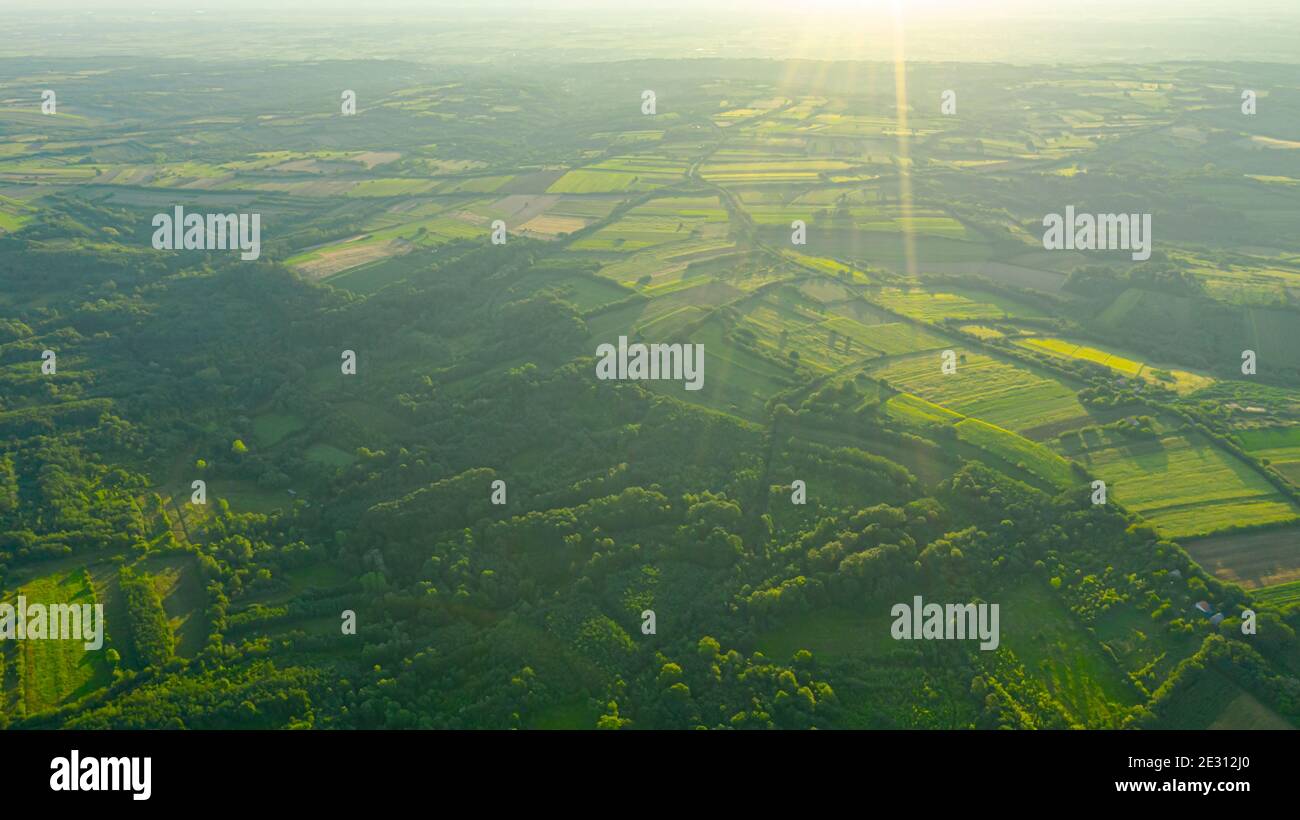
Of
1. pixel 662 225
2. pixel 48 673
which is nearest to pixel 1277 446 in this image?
pixel 662 225

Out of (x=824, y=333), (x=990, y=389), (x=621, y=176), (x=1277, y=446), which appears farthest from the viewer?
(x=621, y=176)

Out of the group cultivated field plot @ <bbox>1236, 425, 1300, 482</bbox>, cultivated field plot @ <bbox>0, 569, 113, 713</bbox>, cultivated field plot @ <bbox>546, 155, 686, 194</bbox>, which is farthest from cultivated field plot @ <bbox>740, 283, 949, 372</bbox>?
cultivated field plot @ <bbox>0, 569, 113, 713</bbox>

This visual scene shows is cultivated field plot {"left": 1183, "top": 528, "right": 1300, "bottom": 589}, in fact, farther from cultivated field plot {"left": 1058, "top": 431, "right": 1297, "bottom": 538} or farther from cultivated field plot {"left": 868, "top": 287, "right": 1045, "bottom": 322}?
cultivated field plot {"left": 868, "top": 287, "right": 1045, "bottom": 322}

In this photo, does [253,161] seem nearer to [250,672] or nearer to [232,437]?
[232,437]

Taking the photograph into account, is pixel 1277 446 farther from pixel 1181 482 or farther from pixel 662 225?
pixel 662 225

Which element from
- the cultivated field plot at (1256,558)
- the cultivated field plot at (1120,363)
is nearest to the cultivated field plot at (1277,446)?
the cultivated field plot at (1256,558)

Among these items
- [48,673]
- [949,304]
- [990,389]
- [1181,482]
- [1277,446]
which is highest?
[949,304]
